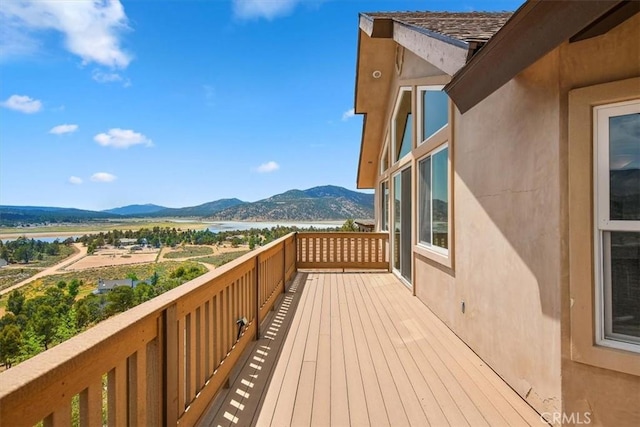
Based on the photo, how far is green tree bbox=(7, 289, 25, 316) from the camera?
16.1 ft

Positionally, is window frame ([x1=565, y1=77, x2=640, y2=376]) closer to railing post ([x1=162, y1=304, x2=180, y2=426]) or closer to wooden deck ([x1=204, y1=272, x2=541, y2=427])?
wooden deck ([x1=204, y1=272, x2=541, y2=427])

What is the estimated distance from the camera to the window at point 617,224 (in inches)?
75.0

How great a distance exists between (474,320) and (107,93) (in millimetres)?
25374

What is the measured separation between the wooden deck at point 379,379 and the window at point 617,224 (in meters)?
0.84

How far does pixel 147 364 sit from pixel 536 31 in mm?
2766

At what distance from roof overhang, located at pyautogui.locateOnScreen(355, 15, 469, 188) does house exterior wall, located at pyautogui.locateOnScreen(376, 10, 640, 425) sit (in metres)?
0.63

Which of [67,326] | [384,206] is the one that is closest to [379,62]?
[384,206]

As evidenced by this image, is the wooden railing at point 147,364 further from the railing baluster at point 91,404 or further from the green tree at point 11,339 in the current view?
the green tree at point 11,339

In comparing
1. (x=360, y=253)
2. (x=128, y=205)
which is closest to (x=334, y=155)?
(x=360, y=253)

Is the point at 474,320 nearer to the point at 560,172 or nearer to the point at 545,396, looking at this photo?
the point at 545,396

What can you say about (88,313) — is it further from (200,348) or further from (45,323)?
(200,348)

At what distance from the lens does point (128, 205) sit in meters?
52.9

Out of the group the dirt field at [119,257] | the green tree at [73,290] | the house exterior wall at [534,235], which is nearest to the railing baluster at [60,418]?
the house exterior wall at [534,235]

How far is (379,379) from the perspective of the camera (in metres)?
2.81
